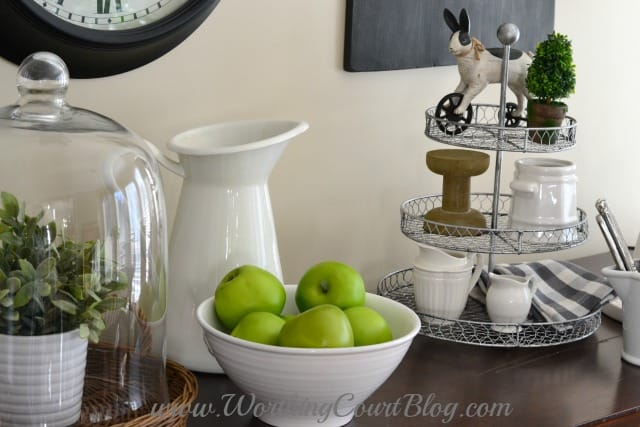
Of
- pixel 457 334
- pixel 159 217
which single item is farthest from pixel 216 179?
pixel 457 334

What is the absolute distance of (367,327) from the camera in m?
1.02

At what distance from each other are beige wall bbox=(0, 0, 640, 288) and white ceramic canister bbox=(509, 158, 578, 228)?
0.28m

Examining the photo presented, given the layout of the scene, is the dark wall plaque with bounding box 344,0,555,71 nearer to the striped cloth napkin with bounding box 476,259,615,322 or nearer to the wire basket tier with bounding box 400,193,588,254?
the wire basket tier with bounding box 400,193,588,254

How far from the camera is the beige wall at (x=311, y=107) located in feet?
4.22

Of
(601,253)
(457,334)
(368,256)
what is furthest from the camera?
(601,253)

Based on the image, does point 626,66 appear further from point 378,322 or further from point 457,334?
point 378,322

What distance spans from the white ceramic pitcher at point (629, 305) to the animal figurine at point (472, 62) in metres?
0.33

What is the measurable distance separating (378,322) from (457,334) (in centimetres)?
35

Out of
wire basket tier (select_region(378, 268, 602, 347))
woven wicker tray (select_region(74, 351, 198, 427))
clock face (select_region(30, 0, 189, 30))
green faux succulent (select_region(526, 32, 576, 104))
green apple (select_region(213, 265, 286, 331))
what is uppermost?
clock face (select_region(30, 0, 189, 30))

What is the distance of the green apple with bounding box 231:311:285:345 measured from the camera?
3.28 ft

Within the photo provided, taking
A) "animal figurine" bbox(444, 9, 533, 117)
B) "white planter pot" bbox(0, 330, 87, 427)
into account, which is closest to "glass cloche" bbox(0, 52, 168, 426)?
"white planter pot" bbox(0, 330, 87, 427)

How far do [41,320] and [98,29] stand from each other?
43 cm

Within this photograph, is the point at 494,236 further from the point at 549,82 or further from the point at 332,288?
the point at 332,288

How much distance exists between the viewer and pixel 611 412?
114cm
